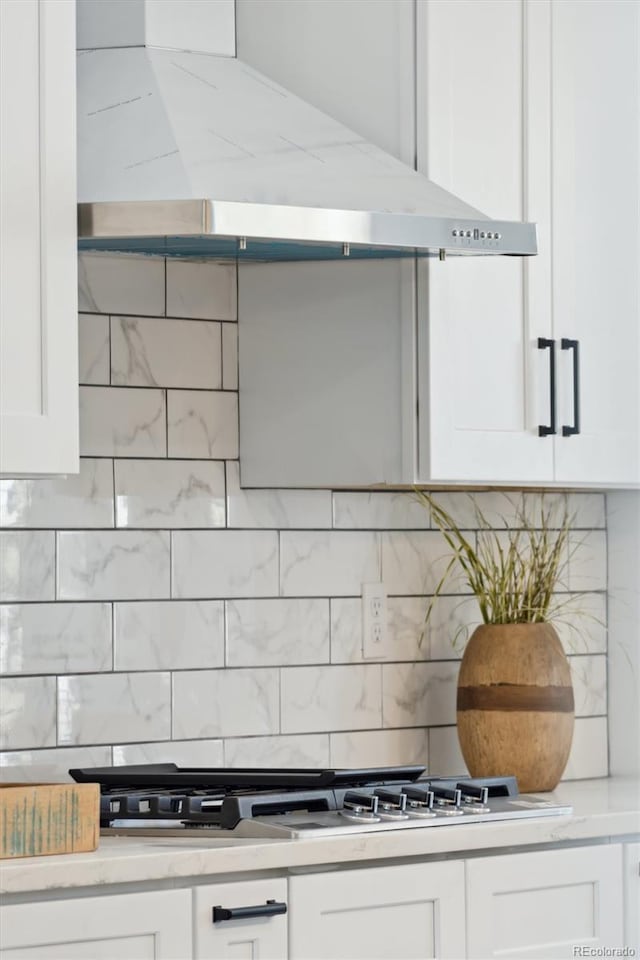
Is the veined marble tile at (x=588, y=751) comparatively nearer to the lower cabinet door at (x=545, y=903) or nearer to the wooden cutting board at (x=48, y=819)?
the lower cabinet door at (x=545, y=903)

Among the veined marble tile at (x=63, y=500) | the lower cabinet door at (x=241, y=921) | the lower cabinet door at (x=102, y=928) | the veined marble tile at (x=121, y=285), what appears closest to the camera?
the lower cabinet door at (x=102, y=928)

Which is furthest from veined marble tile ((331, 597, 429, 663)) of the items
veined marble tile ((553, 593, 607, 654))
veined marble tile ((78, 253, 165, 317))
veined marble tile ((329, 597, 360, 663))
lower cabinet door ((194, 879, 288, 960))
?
lower cabinet door ((194, 879, 288, 960))

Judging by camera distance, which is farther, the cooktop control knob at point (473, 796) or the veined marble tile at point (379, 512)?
the veined marble tile at point (379, 512)

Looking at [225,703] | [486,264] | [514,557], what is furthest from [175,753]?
[486,264]

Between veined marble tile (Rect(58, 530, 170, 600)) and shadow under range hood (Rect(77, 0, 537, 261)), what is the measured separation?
0.56m

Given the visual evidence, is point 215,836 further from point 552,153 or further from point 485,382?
point 552,153

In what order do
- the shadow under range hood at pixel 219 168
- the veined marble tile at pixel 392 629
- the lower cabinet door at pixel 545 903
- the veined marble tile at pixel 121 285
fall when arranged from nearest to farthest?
1. the shadow under range hood at pixel 219 168
2. the lower cabinet door at pixel 545 903
3. the veined marble tile at pixel 121 285
4. the veined marble tile at pixel 392 629

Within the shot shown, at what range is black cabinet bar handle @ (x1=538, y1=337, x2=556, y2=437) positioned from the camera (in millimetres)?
2850

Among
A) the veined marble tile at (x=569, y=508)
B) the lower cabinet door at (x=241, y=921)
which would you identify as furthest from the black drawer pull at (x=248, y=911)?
the veined marble tile at (x=569, y=508)

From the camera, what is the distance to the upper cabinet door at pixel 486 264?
9.02 ft

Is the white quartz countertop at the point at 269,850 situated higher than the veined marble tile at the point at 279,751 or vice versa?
the veined marble tile at the point at 279,751

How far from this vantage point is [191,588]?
117 inches

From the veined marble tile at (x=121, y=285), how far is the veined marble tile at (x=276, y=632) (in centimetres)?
60

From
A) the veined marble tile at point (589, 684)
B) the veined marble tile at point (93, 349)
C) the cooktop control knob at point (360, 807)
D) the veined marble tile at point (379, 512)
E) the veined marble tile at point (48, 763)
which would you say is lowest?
the cooktop control knob at point (360, 807)
